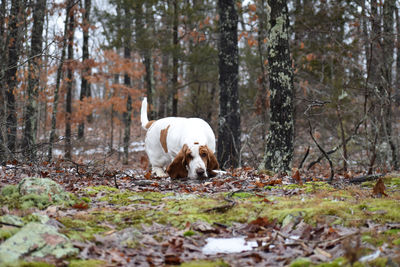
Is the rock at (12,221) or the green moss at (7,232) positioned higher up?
the rock at (12,221)

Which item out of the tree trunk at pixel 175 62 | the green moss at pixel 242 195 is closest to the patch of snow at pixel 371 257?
the green moss at pixel 242 195

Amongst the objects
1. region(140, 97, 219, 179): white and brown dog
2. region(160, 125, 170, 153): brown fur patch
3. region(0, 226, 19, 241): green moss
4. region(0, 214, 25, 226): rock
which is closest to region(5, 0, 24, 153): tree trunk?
region(140, 97, 219, 179): white and brown dog

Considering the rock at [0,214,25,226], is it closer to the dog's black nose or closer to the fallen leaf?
the fallen leaf

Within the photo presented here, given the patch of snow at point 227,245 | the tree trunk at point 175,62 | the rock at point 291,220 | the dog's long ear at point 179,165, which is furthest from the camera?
the tree trunk at point 175,62

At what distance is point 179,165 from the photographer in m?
6.80

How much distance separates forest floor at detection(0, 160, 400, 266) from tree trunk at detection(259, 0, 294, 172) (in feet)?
7.74

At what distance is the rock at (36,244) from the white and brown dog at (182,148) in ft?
13.1

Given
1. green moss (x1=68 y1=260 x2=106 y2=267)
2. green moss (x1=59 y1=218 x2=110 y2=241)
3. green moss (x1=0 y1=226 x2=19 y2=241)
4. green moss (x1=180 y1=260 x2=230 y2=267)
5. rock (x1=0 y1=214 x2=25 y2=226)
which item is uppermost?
rock (x1=0 y1=214 x2=25 y2=226)

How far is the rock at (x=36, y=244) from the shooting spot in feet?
7.76

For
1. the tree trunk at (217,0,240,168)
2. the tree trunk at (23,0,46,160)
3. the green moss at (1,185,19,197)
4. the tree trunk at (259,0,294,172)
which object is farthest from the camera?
the tree trunk at (23,0,46,160)

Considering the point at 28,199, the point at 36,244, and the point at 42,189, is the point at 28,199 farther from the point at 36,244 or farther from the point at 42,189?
the point at 36,244

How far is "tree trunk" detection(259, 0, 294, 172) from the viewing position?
7043 mm

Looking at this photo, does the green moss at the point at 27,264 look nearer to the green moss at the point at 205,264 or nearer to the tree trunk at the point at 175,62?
the green moss at the point at 205,264

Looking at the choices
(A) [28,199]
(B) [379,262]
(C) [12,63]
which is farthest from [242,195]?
(C) [12,63]
